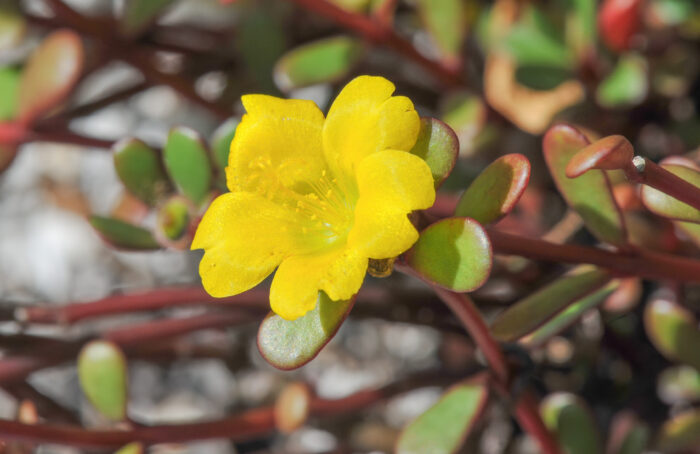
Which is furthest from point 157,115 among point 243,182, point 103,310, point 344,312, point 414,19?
point 344,312

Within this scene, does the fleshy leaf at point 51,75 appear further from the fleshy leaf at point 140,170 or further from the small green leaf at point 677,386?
the small green leaf at point 677,386

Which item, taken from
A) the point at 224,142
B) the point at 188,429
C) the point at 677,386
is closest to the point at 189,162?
the point at 224,142

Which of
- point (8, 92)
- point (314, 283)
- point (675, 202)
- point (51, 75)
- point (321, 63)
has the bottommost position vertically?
point (8, 92)

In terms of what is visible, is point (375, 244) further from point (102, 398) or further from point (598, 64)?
point (598, 64)

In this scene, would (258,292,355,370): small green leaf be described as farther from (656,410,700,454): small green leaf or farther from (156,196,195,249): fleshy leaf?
(656,410,700,454): small green leaf

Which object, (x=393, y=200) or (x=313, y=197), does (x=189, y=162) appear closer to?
(x=313, y=197)

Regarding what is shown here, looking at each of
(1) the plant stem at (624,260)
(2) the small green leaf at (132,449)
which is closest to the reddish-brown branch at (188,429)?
(2) the small green leaf at (132,449)

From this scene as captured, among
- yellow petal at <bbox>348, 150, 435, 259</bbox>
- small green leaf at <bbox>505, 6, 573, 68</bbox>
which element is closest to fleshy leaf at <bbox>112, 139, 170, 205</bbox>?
yellow petal at <bbox>348, 150, 435, 259</bbox>
